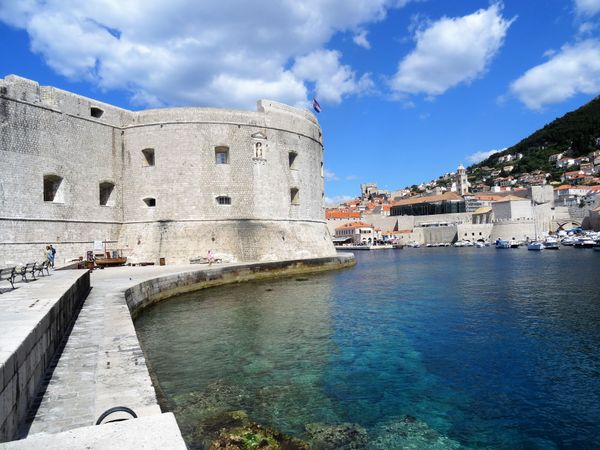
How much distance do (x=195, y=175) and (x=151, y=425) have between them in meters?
16.7

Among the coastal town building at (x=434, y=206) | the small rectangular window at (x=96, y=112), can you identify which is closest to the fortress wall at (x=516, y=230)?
the coastal town building at (x=434, y=206)

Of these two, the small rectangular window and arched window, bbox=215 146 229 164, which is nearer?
the small rectangular window

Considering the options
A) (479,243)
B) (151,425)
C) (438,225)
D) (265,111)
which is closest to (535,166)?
(438,225)

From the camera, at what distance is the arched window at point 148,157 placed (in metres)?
18.0

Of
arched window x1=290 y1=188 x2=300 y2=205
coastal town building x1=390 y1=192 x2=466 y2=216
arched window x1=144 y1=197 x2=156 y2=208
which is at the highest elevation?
coastal town building x1=390 y1=192 x2=466 y2=216

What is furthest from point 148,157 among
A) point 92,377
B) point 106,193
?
point 92,377

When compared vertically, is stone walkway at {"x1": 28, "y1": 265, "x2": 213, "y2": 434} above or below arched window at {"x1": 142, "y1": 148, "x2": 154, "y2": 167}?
below

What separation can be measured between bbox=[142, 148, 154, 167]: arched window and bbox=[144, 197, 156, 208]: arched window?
1428mm

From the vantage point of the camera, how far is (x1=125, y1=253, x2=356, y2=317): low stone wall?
989 cm

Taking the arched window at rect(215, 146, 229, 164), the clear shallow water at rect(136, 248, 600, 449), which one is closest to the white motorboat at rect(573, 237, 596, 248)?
the clear shallow water at rect(136, 248, 600, 449)

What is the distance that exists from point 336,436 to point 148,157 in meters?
16.5

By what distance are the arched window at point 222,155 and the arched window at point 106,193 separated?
4.40 meters

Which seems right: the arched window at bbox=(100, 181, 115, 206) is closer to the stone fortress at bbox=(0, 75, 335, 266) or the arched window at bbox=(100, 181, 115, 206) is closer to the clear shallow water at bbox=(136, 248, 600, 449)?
the stone fortress at bbox=(0, 75, 335, 266)

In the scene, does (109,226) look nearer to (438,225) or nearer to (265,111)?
(265,111)
